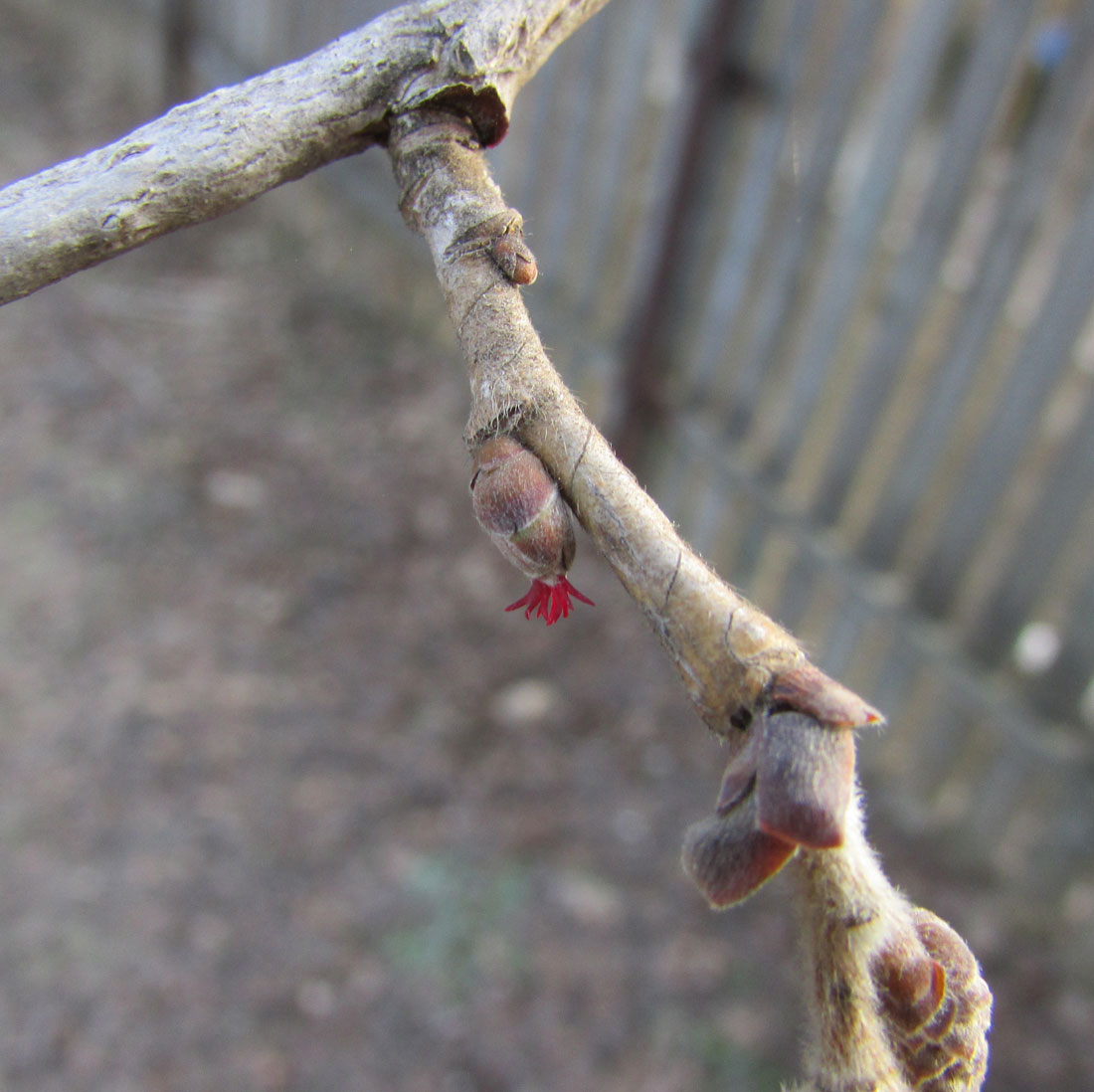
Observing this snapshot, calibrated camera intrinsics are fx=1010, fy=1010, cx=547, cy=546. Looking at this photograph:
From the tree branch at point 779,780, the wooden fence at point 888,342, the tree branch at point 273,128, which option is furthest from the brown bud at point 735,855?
the wooden fence at point 888,342

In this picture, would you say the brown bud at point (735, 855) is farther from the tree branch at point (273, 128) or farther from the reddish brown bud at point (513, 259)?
the tree branch at point (273, 128)

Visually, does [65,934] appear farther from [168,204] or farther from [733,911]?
[168,204]

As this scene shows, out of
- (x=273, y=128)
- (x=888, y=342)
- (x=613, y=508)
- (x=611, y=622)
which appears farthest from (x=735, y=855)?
(x=611, y=622)

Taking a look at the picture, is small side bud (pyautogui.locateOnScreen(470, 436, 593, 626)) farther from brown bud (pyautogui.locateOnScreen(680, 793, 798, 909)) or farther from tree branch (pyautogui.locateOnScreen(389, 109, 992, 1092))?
brown bud (pyautogui.locateOnScreen(680, 793, 798, 909))

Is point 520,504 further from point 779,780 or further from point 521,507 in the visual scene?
point 779,780

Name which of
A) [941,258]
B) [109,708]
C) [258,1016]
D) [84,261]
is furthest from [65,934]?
[941,258]

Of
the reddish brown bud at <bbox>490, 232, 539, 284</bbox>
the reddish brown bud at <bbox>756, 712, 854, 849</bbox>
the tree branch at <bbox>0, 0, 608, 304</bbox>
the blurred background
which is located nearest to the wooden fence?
the blurred background
